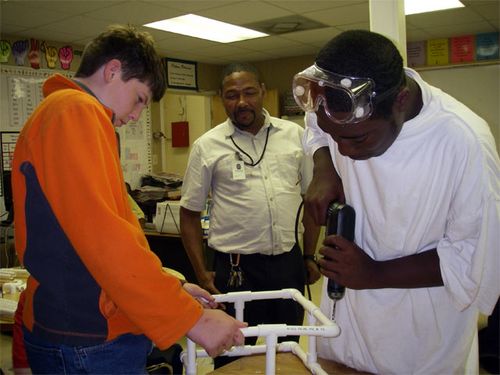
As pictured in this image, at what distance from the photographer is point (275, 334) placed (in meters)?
1.07

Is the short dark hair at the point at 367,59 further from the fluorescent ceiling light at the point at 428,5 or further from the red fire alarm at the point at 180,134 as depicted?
the red fire alarm at the point at 180,134

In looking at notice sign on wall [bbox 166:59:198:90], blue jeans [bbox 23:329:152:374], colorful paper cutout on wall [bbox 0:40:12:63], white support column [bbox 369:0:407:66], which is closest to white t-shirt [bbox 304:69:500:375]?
blue jeans [bbox 23:329:152:374]

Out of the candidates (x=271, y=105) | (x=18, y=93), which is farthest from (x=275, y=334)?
(x=271, y=105)

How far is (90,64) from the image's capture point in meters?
1.17

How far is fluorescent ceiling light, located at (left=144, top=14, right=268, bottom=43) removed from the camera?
4.38m

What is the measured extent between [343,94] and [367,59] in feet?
0.28

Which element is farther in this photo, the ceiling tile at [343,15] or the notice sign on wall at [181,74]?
the notice sign on wall at [181,74]

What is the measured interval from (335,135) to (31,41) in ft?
15.4

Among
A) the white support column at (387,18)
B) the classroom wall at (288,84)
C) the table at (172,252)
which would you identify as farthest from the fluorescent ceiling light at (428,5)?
the table at (172,252)

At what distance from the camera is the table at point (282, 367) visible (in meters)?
1.21

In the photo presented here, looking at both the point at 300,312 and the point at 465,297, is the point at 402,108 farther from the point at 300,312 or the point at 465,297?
the point at 300,312

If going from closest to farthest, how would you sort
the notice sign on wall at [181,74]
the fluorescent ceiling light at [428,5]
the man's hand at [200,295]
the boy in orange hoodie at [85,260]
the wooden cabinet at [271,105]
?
the boy in orange hoodie at [85,260], the man's hand at [200,295], the fluorescent ceiling light at [428,5], the notice sign on wall at [181,74], the wooden cabinet at [271,105]

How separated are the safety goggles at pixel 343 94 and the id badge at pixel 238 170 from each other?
1290mm

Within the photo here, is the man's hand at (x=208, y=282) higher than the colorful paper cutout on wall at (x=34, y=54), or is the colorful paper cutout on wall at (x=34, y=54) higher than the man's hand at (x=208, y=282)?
the colorful paper cutout on wall at (x=34, y=54)
